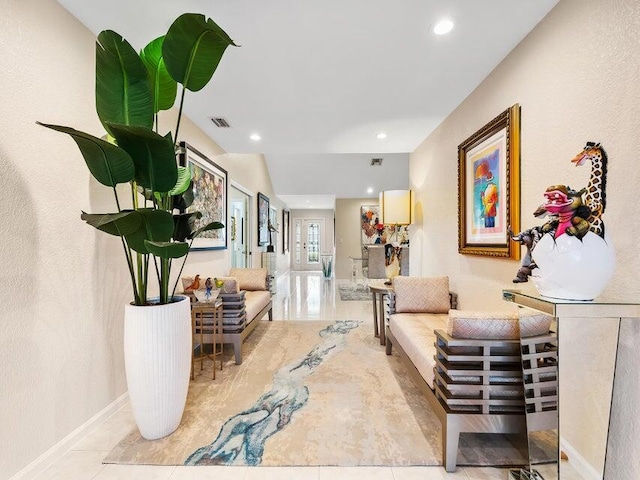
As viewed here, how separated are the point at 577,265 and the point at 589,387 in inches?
26.0

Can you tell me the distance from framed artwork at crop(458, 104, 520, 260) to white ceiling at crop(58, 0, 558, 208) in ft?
1.57

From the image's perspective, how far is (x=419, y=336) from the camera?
2.24 m

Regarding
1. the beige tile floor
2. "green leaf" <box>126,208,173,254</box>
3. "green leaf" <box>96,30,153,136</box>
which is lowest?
the beige tile floor

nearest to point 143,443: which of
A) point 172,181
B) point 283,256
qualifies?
point 172,181

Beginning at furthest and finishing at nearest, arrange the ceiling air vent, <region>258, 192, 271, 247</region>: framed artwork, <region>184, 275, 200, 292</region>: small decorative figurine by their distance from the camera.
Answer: <region>258, 192, 271, 247</region>: framed artwork, the ceiling air vent, <region>184, 275, 200, 292</region>: small decorative figurine

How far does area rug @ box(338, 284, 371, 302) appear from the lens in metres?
6.28

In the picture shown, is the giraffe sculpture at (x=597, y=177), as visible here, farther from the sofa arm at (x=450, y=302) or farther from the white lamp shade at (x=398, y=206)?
the white lamp shade at (x=398, y=206)

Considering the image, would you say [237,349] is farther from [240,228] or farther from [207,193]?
[240,228]

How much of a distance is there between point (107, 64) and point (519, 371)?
8.58 ft

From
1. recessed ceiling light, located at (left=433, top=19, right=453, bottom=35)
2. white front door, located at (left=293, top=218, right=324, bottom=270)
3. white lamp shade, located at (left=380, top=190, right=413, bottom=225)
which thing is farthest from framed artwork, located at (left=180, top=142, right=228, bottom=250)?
white front door, located at (left=293, top=218, right=324, bottom=270)

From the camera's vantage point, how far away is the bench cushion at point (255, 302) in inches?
132

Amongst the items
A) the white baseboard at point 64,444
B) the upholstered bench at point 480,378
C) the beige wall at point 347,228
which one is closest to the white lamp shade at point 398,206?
the upholstered bench at point 480,378

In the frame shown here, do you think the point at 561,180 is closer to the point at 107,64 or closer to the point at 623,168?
the point at 623,168

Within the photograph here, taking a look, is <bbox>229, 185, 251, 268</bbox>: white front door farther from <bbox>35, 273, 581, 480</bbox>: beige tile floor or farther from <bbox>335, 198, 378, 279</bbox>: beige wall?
<bbox>35, 273, 581, 480</bbox>: beige tile floor
